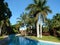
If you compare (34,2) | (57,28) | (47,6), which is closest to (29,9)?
(34,2)

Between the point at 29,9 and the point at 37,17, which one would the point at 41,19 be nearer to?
the point at 37,17

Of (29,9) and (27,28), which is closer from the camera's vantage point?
(29,9)

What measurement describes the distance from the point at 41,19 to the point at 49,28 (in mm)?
9086

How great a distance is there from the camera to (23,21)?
64438 millimetres

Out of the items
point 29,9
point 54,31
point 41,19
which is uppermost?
point 29,9

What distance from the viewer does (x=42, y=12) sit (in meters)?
37.3

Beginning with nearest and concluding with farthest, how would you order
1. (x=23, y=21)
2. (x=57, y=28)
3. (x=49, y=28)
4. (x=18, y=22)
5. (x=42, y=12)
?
(x=42, y=12)
(x=57, y=28)
(x=49, y=28)
(x=23, y=21)
(x=18, y=22)

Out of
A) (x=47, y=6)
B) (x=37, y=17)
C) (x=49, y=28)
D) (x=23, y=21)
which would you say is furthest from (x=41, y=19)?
(x=23, y=21)

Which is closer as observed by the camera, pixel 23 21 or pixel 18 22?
pixel 23 21

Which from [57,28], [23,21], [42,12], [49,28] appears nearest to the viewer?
[42,12]

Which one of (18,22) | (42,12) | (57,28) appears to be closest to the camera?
(42,12)

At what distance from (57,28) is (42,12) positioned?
6.38 metres

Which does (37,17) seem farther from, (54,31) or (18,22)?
(18,22)

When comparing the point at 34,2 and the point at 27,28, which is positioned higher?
the point at 34,2
